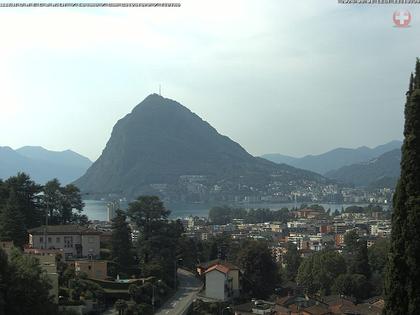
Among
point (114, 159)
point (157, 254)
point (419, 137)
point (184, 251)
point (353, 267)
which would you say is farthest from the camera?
point (114, 159)

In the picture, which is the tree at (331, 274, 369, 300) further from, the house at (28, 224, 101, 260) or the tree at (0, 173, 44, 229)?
the tree at (0, 173, 44, 229)

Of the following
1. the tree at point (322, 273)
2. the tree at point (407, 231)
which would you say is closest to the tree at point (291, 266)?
the tree at point (322, 273)

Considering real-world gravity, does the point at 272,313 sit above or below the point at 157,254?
below

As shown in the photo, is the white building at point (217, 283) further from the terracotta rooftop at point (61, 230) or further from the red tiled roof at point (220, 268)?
the terracotta rooftop at point (61, 230)

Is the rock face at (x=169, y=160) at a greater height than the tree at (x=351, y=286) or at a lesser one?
greater

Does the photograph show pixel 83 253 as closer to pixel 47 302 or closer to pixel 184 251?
pixel 184 251

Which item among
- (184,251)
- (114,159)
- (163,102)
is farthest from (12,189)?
(163,102)

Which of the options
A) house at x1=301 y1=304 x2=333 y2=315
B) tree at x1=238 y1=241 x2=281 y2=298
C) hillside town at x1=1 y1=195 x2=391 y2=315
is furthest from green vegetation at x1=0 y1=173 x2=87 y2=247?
house at x1=301 y1=304 x2=333 y2=315
